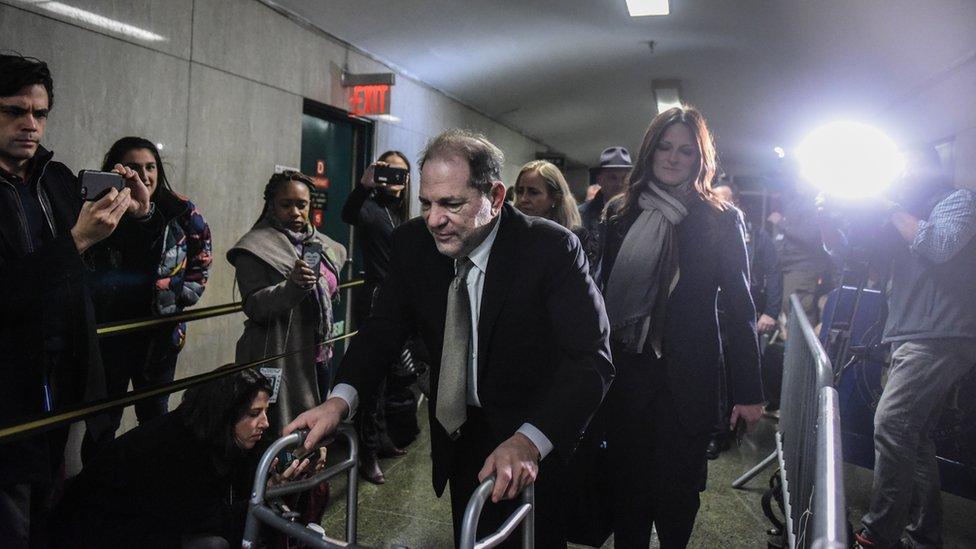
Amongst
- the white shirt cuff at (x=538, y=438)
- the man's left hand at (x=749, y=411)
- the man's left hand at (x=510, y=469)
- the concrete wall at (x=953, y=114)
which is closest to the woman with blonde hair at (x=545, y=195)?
the man's left hand at (x=749, y=411)

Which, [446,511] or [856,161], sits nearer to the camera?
[446,511]

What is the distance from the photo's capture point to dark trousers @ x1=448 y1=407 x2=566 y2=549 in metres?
2.15

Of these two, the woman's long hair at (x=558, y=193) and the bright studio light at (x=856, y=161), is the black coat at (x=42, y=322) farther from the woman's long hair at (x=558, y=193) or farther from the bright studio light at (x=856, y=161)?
the bright studio light at (x=856, y=161)

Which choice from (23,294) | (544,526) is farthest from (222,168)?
(544,526)

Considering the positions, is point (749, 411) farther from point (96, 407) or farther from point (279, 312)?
point (96, 407)

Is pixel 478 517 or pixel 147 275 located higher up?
pixel 147 275

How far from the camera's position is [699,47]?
8617 millimetres

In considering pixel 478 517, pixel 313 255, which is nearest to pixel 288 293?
pixel 313 255

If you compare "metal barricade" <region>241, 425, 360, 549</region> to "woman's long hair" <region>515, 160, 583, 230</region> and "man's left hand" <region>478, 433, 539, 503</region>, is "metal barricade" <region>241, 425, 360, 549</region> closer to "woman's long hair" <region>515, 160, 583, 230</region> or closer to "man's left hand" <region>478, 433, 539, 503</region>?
→ "man's left hand" <region>478, 433, 539, 503</region>

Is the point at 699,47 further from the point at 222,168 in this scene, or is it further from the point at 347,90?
the point at 222,168

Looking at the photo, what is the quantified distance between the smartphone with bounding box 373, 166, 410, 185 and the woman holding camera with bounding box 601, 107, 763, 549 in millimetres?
2273

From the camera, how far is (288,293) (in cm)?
353

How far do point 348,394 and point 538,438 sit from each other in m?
0.58

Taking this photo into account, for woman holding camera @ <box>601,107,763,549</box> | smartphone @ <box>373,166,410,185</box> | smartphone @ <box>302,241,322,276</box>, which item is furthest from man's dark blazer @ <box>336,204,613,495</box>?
smartphone @ <box>373,166,410,185</box>
